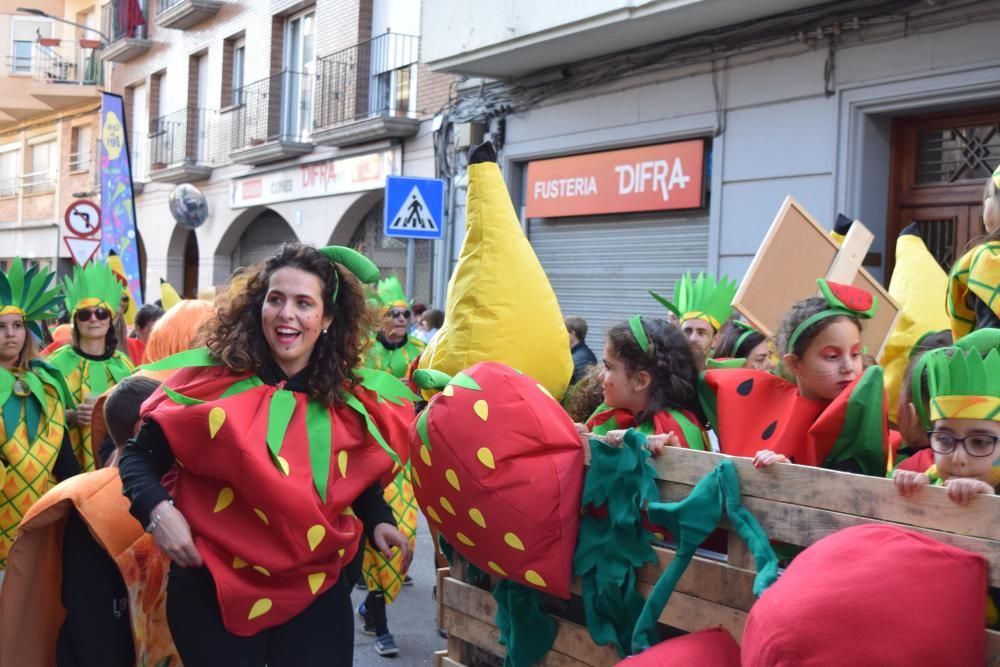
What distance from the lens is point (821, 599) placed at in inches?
75.8

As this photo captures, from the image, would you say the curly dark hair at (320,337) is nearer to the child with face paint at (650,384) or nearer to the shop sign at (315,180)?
the child with face paint at (650,384)

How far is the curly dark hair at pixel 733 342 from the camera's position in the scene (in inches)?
183

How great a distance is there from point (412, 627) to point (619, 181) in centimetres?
650

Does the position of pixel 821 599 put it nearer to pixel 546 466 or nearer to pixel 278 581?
pixel 546 466

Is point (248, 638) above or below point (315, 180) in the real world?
below

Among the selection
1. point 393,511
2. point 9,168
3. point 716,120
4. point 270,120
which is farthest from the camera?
point 9,168

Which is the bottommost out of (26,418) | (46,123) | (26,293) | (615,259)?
(26,418)

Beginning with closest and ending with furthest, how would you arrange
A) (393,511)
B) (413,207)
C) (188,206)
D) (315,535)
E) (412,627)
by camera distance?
(315,535), (393,511), (412,627), (413,207), (188,206)

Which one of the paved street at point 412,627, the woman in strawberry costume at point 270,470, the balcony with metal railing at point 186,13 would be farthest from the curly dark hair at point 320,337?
the balcony with metal railing at point 186,13

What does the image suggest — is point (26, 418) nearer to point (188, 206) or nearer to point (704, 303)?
point (704, 303)

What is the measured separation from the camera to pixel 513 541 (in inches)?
110

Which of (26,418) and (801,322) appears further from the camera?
(26,418)

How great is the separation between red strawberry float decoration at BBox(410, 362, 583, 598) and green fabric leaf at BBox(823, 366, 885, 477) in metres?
0.68

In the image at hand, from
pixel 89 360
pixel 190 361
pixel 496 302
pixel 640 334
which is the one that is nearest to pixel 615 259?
pixel 89 360
